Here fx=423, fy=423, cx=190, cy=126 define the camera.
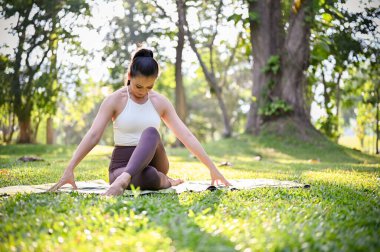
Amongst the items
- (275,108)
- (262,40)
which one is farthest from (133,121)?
(262,40)

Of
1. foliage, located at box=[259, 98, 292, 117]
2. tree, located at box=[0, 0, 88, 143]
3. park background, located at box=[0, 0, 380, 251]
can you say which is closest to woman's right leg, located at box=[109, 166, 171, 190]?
park background, located at box=[0, 0, 380, 251]

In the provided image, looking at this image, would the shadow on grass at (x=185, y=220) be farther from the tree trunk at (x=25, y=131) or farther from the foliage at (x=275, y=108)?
the tree trunk at (x=25, y=131)

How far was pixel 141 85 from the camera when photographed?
425 centimetres

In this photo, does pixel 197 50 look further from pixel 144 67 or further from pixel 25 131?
pixel 144 67

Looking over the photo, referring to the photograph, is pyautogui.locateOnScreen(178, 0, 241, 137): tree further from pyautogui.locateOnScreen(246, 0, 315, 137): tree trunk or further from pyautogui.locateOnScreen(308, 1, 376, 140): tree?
pyautogui.locateOnScreen(308, 1, 376, 140): tree

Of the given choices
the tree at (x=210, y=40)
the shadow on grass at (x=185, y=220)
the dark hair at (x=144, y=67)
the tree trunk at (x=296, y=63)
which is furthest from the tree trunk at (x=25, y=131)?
the shadow on grass at (x=185, y=220)

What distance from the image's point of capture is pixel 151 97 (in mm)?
4590

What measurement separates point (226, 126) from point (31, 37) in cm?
798

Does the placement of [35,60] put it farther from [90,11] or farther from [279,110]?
[279,110]

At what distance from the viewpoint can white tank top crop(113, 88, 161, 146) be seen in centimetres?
442

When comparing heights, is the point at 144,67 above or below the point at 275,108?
below

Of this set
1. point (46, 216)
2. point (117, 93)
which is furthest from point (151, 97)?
point (46, 216)

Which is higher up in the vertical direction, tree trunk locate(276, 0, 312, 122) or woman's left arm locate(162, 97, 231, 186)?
tree trunk locate(276, 0, 312, 122)

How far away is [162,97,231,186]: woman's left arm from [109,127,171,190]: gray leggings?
27cm
